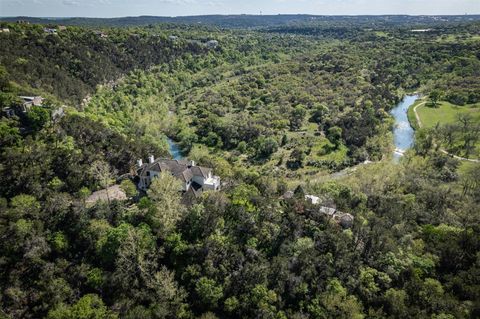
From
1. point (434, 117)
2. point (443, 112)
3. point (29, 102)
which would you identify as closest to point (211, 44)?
point (434, 117)

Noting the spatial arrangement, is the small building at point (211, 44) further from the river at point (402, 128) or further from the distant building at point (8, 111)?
the distant building at point (8, 111)

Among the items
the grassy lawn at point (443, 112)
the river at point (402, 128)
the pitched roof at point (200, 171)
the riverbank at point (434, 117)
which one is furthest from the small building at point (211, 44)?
the pitched roof at point (200, 171)

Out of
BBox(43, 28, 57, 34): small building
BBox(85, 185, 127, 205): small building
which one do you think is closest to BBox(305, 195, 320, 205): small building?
BBox(85, 185, 127, 205): small building

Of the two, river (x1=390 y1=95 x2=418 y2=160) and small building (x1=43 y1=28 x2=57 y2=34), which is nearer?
river (x1=390 y1=95 x2=418 y2=160)

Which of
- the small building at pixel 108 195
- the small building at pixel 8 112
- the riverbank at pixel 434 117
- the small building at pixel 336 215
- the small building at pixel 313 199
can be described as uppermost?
the small building at pixel 8 112

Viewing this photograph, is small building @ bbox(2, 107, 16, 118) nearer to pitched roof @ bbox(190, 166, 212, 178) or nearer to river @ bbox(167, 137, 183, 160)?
pitched roof @ bbox(190, 166, 212, 178)

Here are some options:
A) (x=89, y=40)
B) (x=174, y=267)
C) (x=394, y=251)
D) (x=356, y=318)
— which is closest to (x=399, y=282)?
(x=394, y=251)
